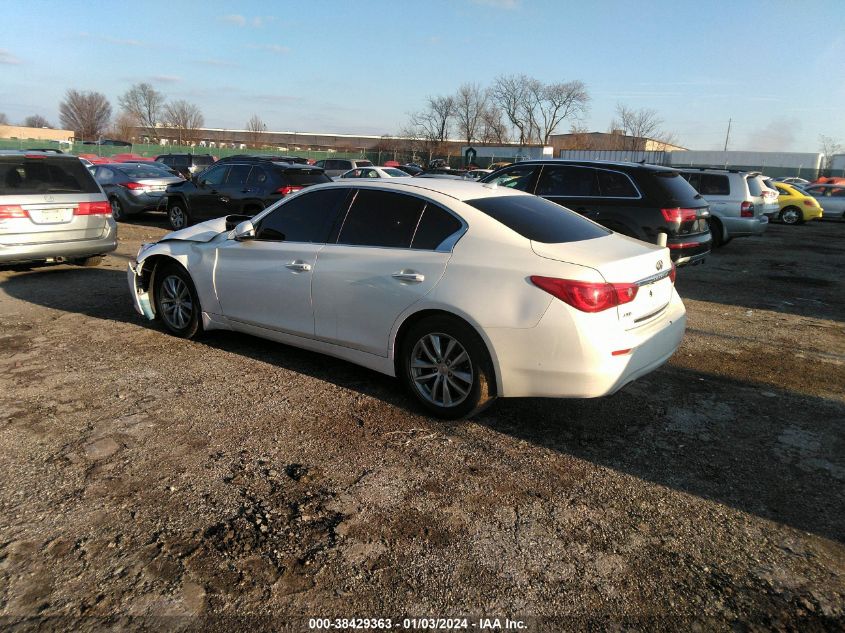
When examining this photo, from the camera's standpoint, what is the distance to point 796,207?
22891 mm

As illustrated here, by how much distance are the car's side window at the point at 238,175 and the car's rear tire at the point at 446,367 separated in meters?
9.61

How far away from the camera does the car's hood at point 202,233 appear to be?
19.3ft

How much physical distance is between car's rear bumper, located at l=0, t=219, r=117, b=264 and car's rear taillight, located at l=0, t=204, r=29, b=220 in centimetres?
36

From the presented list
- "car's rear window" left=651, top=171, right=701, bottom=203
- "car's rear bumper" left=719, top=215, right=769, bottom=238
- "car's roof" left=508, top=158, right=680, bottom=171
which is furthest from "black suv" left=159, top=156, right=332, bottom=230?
"car's rear bumper" left=719, top=215, right=769, bottom=238

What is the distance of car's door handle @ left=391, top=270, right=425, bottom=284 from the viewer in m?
4.28

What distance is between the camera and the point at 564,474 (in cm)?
366

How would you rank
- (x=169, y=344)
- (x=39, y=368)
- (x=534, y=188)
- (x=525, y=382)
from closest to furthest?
1. (x=525, y=382)
2. (x=39, y=368)
3. (x=169, y=344)
4. (x=534, y=188)

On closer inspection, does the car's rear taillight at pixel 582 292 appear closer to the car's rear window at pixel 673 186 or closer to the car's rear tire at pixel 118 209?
the car's rear window at pixel 673 186

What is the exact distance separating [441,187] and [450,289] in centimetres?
106

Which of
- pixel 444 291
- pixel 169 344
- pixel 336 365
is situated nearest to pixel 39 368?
pixel 169 344

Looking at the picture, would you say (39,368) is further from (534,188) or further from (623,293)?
(534,188)

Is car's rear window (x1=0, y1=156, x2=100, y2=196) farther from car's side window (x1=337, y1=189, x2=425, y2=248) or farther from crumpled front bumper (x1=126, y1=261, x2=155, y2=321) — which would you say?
car's side window (x1=337, y1=189, x2=425, y2=248)

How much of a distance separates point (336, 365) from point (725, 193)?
1142 centimetres

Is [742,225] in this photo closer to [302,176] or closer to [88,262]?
[302,176]
